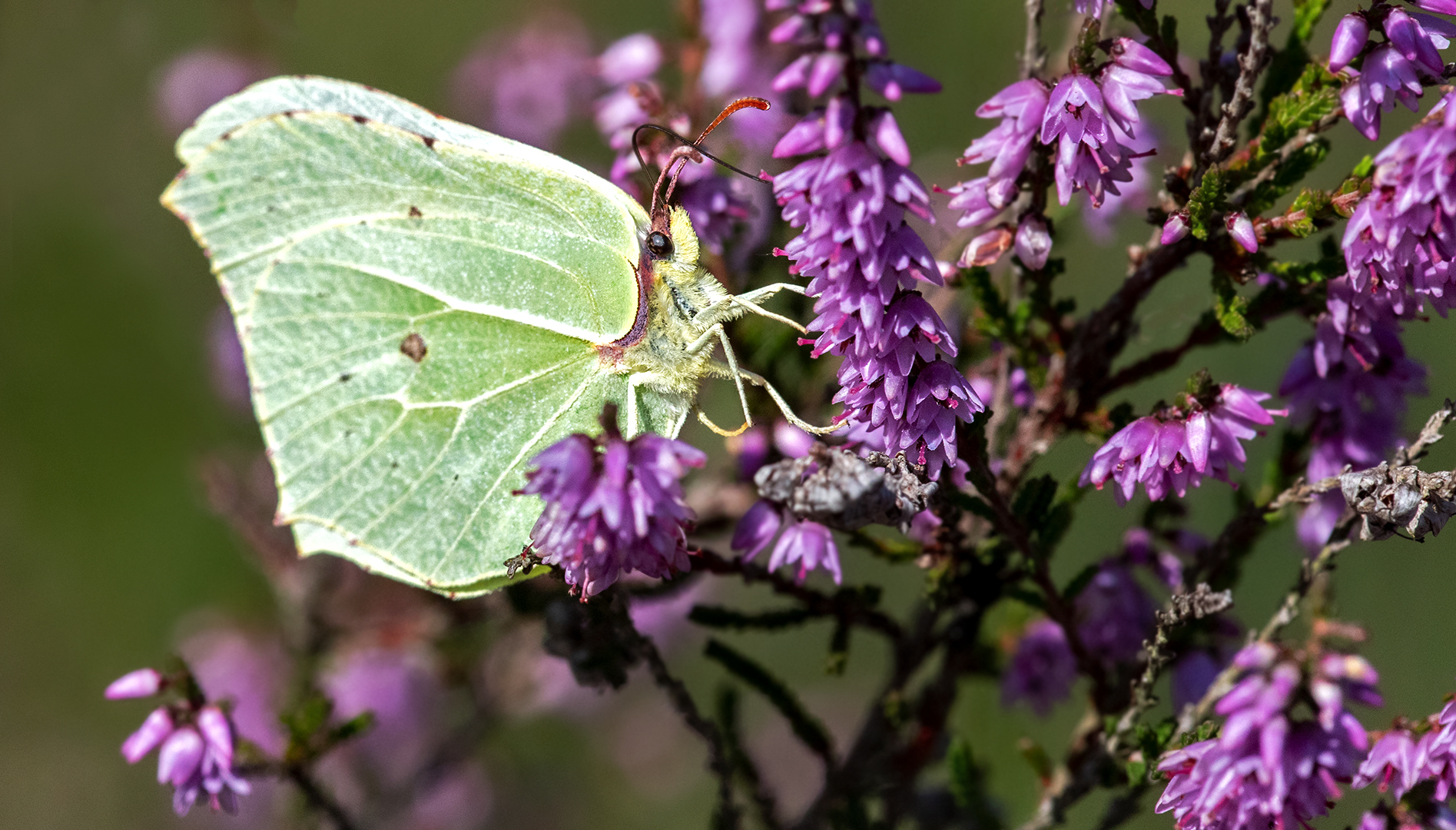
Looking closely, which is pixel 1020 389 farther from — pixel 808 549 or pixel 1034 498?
pixel 808 549

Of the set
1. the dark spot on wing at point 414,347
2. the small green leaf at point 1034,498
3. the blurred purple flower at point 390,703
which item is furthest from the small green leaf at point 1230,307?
the blurred purple flower at point 390,703

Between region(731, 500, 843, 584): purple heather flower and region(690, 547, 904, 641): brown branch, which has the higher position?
region(731, 500, 843, 584): purple heather flower

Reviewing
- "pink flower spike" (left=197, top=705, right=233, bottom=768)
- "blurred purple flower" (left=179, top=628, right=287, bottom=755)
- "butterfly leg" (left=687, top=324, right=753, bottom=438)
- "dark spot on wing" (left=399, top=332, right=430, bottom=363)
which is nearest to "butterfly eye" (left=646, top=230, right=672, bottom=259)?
"butterfly leg" (left=687, top=324, right=753, bottom=438)

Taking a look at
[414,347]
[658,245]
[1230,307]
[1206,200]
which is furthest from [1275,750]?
[414,347]

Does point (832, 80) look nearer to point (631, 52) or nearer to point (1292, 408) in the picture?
point (1292, 408)

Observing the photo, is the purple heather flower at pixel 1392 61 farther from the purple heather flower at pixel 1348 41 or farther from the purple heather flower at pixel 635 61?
the purple heather flower at pixel 635 61

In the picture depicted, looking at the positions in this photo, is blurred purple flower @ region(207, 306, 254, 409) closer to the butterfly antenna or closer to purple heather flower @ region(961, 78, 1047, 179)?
the butterfly antenna

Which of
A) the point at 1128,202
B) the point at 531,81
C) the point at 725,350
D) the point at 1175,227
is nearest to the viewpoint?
the point at 1175,227
